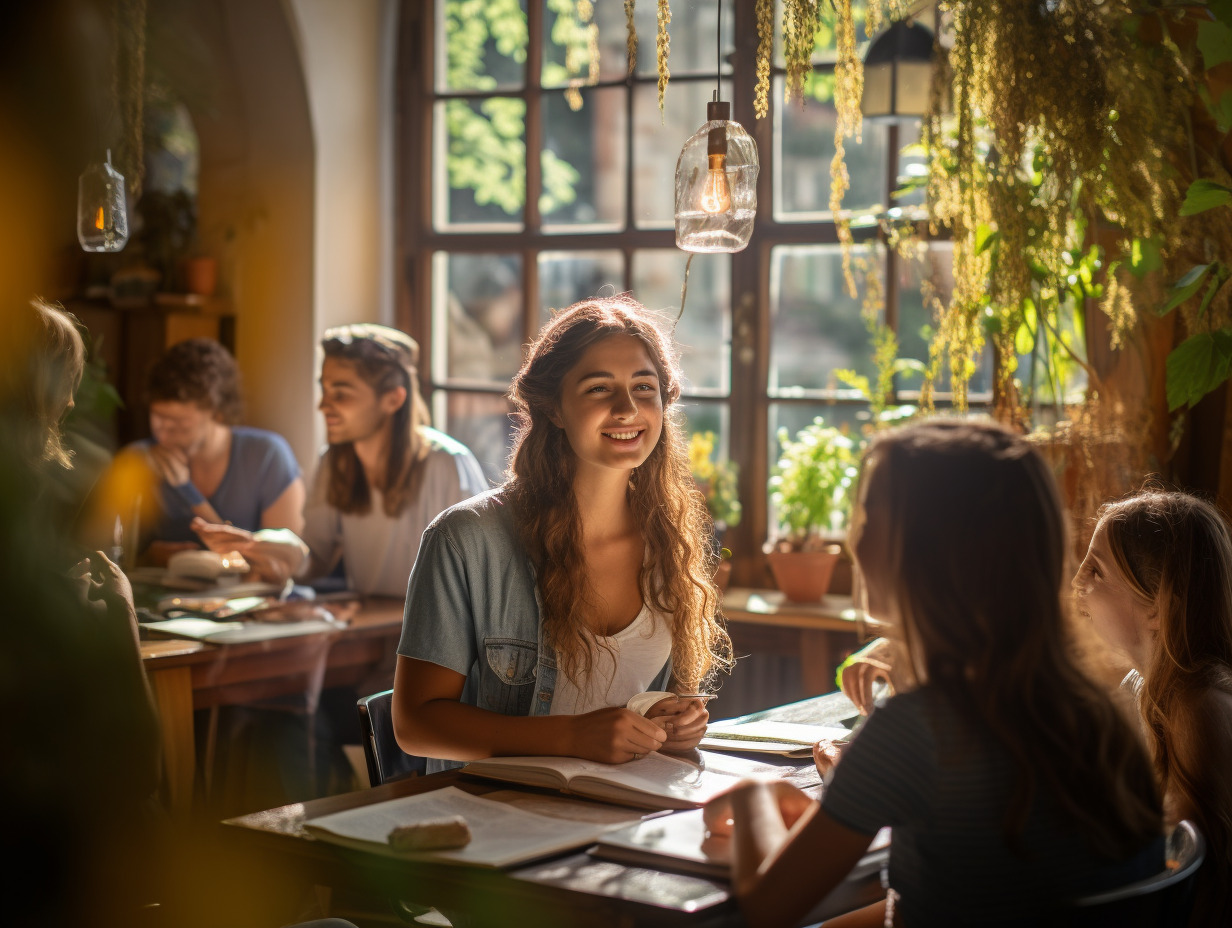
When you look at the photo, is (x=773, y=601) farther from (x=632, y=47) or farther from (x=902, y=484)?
(x=902, y=484)

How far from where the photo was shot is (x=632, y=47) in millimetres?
1883

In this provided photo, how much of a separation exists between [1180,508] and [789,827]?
76 centimetres

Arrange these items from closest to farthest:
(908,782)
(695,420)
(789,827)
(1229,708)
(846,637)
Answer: (908,782), (789,827), (1229,708), (846,637), (695,420)

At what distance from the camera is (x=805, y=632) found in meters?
3.43

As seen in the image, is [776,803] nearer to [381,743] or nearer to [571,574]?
[571,574]

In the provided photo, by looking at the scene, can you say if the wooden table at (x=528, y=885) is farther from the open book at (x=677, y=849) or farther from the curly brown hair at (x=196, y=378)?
the curly brown hair at (x=196, y=378)

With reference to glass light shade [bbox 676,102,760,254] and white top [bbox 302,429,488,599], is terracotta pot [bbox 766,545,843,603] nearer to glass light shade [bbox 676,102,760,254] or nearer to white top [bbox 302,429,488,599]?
white top [bbox 302,429,488,599]

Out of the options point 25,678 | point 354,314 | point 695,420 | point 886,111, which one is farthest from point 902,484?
point 354,314

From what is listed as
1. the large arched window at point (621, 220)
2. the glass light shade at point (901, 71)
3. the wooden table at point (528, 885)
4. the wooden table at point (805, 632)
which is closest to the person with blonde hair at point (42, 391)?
the wooden table at point (528, 885)

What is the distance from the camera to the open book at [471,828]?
1.35 meters

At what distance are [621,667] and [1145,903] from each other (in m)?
1.02

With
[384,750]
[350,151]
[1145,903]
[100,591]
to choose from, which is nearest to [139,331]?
[350,151]

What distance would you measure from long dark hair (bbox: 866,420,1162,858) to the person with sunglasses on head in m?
2.17

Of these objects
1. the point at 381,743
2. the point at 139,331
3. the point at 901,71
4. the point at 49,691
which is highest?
the point at 901,71
